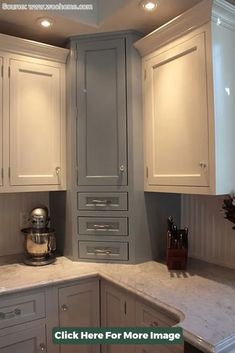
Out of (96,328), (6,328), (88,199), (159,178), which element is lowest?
(96,328)

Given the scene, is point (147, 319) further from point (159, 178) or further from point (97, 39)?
point (97, 39)

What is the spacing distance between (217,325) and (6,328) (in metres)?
1.04

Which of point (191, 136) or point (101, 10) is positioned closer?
point (191, 136)

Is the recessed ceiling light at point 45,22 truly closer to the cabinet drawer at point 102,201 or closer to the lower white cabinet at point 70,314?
the cabinet drawer at point 102,201

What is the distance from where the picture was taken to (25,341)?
5.26 feet

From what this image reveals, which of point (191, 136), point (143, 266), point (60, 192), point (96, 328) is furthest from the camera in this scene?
point (60, 192)

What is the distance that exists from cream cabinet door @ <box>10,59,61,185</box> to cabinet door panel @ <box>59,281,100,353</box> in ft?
2.33

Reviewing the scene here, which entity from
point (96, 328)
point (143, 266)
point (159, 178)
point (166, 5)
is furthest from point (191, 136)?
point (96, 328)

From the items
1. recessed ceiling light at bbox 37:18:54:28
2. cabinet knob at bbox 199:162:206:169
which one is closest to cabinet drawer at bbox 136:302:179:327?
cabinet knob at bbox 199:162:206:169

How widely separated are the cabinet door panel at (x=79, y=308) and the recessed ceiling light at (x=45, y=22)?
1.58 metres

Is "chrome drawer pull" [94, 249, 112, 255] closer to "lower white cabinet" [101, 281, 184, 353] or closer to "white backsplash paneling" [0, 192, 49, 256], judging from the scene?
"lower white cabinet" [101, 281, 184, 353]

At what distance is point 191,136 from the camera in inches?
65.6

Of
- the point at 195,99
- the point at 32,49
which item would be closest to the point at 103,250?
the point at 195,99

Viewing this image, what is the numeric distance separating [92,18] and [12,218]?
1.46 m
